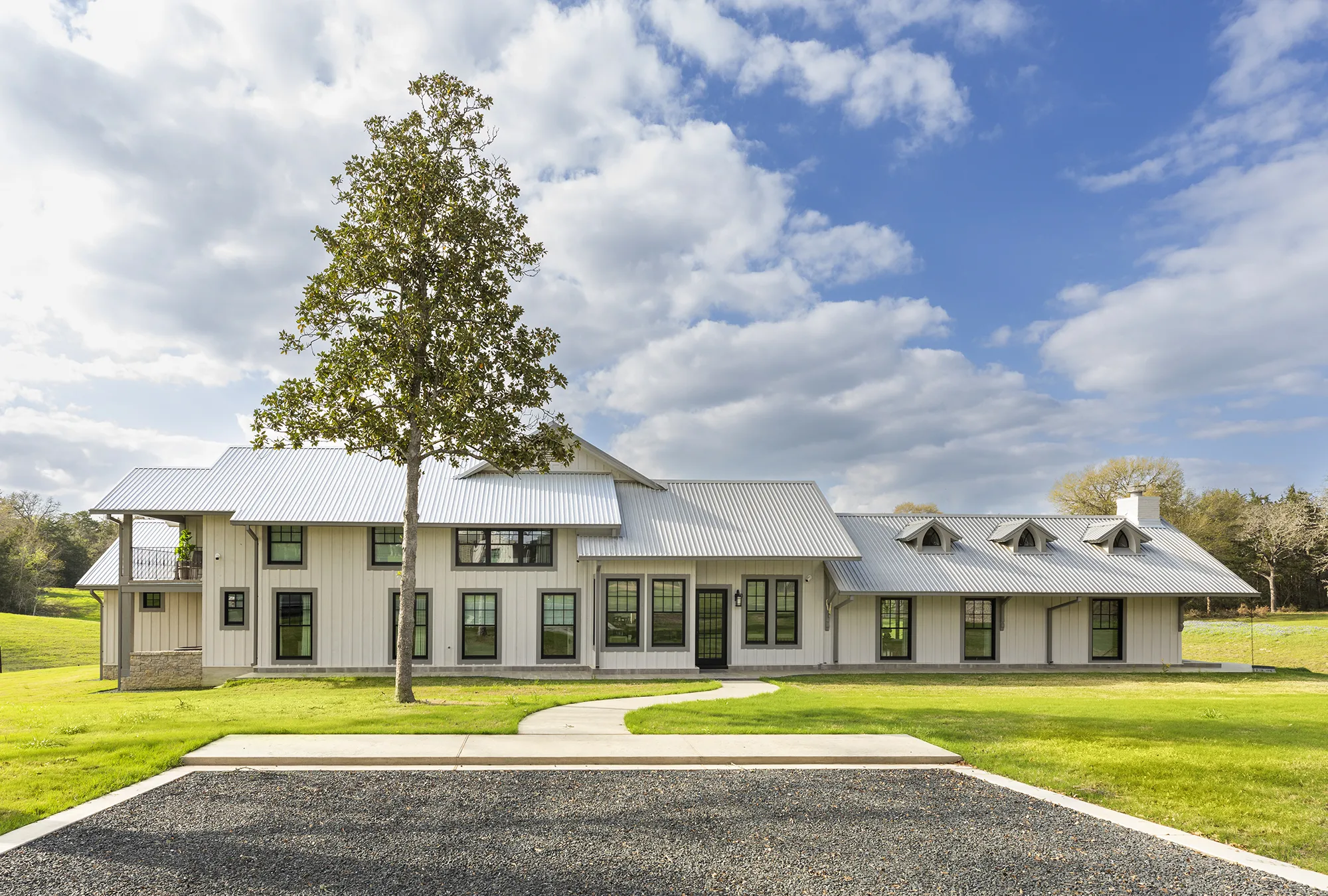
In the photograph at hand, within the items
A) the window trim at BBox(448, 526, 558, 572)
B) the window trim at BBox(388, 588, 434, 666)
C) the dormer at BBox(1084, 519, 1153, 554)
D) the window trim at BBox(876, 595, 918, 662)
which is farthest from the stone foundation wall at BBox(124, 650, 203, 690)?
the dormer at BBox(1084, 519, 1153, 554)

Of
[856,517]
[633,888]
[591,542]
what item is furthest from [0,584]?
[633,888]

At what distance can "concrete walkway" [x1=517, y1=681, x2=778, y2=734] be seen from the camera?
1078 cm

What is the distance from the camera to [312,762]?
342 inches

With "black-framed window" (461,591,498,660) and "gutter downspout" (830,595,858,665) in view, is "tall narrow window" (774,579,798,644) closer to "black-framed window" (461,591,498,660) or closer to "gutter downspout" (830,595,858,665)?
"gutter downspout" (830,595,858,665)

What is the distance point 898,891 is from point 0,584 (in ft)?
205

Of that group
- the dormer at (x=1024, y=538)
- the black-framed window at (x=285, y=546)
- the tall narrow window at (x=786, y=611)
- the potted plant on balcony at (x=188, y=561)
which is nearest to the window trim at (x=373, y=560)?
the black-framed window at (x=285, y=546)

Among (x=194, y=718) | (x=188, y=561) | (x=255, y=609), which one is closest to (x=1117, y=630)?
(x=194, y=718)

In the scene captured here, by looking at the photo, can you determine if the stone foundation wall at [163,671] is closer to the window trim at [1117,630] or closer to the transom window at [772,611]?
the transom window at [772,611]

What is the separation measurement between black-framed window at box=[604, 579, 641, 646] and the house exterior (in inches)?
1.5

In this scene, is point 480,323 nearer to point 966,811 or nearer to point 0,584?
point 966,811

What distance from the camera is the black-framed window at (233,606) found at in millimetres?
19906

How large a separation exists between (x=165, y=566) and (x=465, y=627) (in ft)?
30.7

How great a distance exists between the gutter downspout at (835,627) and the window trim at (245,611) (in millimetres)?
15043

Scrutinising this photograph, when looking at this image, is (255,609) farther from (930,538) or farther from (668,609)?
(930,538)
